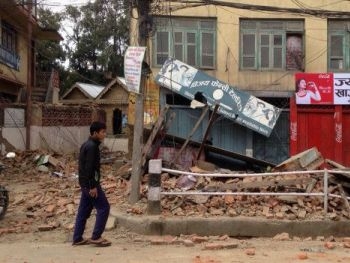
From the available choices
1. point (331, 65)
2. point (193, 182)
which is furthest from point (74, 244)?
point (331, 65)

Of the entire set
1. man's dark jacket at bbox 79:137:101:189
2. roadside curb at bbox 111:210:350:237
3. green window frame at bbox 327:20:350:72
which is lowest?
Result: roadside curb at bbox 111:210:350:237

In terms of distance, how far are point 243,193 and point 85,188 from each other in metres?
2.92

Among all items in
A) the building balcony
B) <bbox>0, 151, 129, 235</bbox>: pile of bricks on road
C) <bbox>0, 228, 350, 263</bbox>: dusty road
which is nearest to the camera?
<bbox>0, 228, 350, 263</bbox>: dusty road

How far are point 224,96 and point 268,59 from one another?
2.56 m

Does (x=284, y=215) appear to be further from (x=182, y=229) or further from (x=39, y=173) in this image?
(x=39, y=173)

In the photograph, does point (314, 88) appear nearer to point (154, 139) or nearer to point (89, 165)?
point (154, 139)

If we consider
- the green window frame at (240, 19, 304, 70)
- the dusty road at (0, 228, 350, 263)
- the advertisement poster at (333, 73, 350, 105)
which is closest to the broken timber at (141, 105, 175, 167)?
the dusty road at (0, 228, 350, 263)

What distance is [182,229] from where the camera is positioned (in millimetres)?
8711

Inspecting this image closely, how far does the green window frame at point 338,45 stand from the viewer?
1800 cm

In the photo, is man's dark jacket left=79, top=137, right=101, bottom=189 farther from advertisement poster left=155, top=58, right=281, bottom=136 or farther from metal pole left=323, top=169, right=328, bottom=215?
advertisement poster left=155, top=58, right=281, bottom=136

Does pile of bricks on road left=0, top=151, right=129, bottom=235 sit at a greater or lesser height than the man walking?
lesser

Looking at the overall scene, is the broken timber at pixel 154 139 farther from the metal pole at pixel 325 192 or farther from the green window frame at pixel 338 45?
the green window frame at pixel 338 45

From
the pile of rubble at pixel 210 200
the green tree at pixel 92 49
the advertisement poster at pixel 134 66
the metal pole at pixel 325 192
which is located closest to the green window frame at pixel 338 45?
the pile of rubble at pixel 210 200

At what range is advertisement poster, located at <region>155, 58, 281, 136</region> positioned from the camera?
16766 millimetres
